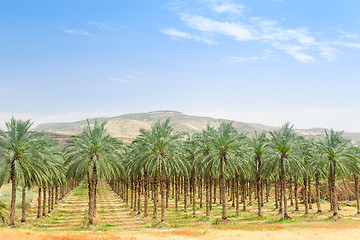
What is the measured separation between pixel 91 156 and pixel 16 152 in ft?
28.3

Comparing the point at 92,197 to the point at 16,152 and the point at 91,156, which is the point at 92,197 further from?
the point at 16,152

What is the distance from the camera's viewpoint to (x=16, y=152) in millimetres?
39188

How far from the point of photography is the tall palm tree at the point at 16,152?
38406mm

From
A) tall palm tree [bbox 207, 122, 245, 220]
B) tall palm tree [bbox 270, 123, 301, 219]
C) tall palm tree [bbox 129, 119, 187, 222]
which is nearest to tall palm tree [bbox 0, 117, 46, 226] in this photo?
tall palm tree [bbox 129, 119, 187, 222]

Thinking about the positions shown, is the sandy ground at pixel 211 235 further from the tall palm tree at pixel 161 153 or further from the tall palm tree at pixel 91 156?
the tall palm tree at pixel 161 153

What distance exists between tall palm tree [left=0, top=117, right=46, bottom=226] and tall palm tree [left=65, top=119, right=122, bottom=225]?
12.7 feet

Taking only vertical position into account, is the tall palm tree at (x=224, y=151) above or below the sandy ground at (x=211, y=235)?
above

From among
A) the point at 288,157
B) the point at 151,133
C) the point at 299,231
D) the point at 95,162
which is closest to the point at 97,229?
the point at 95,162

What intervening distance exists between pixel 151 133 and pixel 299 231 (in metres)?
21.6

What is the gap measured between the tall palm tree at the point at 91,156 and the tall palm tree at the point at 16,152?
3864 millimetres

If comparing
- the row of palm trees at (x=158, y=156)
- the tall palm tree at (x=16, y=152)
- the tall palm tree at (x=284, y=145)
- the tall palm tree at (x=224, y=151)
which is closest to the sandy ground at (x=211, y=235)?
the tall palm tree at (x=16, y=152)

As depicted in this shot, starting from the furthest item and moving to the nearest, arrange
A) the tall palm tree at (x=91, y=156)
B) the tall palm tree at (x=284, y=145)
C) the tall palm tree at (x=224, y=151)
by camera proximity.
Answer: the tall palm tree at (x=284, y=145) → the tall palm tree at (x=224, y=151) → the tall palm tree at (x=91, y=156)

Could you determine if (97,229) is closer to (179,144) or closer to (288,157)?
(179,144)

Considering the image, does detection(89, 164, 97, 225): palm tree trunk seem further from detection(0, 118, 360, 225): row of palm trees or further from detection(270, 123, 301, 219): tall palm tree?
detection(270, 123, 301, 219): tall palm tree
